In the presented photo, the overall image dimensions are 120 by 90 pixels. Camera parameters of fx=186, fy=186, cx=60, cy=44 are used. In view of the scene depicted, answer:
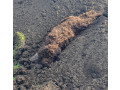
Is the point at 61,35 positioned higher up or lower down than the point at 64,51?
higher up

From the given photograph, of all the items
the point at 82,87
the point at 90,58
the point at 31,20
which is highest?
the point at 31,20

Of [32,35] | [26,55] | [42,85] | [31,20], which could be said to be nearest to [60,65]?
[42,85]

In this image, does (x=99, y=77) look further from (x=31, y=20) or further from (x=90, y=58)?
(x=31, y=20)

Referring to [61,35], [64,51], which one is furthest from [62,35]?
[64,51]

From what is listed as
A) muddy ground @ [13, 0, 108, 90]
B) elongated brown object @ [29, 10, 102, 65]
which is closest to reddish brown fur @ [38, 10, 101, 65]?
elongated brown object @ [29, 10, 102, 65]

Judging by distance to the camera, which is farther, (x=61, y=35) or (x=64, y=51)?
(x=61, y=35)

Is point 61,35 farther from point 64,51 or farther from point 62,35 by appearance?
point 64,51
